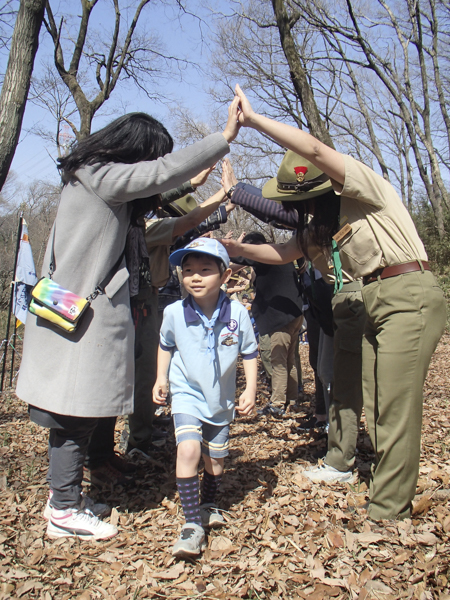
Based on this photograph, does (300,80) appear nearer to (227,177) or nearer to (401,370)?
(227,177)

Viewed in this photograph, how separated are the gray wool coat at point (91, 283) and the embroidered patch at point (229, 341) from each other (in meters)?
0.60

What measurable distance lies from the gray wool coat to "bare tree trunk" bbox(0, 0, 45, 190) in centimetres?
201

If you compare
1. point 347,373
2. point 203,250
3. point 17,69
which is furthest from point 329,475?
point 17,69

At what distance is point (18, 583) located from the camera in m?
2.20

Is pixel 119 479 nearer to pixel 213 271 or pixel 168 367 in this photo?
pixel 168 367

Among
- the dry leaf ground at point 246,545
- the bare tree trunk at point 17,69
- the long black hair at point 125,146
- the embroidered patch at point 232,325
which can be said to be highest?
the bare tree trunk at point 17,69

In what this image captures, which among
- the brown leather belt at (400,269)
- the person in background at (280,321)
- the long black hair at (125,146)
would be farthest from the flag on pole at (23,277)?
the brown leather belt at (400,269)

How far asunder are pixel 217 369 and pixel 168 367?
1.00 ft

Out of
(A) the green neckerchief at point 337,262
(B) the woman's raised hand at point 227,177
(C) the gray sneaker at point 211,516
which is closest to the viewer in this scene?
(C) the gray sneaker at point 211,516

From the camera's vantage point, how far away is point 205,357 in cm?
268

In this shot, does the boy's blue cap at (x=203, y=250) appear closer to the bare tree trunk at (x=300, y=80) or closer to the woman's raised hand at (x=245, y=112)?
the woman's raised hand at (x=245, y=112)

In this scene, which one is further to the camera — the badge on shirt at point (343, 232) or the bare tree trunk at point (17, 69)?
the bare tree trunk at point (17, 69)

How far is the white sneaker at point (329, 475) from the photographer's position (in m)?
3.29

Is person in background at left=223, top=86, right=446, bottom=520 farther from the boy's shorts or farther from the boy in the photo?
the boy's shorts
